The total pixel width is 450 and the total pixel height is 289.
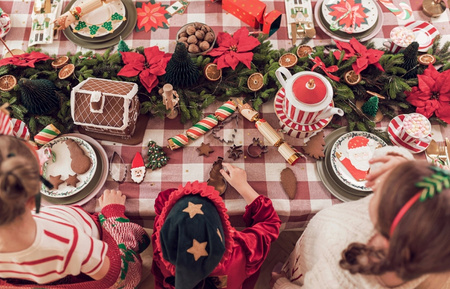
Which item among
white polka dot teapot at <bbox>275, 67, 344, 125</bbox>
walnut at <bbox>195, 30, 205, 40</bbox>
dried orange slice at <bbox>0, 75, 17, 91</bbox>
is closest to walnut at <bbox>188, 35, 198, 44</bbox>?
walnut at <bbox>195, 30, 205, 40</bbox>

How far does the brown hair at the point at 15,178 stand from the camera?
2.08ft

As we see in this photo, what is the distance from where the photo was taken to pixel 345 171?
1180 millimetres

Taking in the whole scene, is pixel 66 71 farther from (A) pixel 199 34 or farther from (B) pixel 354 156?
(B) pixel 354 156

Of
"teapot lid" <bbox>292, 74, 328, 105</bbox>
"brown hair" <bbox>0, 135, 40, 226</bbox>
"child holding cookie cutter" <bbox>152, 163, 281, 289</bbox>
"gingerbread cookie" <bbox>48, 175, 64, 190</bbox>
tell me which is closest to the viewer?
"brown hair" <bbox>0, 135, 40, 226</bbox>

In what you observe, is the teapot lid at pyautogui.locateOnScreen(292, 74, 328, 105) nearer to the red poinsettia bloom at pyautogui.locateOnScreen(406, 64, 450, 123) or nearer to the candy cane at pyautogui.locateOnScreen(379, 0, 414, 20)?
the red poinsettia bloom at pyautogui.locateOnScreen(406, 64, 450, 123)

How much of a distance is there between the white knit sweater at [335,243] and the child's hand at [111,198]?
69 centimetres

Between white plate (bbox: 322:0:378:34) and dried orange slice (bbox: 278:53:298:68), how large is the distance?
26cm

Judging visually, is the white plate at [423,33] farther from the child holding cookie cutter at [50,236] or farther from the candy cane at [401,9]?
the child holding cookie cutter at [50,236]

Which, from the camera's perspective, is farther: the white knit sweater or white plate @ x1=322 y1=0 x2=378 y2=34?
white plate @ x1=322 y1=0 x2=378 y2=34

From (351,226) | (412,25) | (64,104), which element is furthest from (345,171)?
(64,104)

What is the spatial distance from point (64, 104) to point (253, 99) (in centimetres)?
77

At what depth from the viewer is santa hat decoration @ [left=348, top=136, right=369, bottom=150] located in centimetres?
121

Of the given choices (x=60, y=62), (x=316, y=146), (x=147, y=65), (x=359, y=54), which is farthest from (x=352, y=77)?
(x=60, y=62)

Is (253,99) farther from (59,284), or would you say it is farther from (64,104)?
(59,284)
